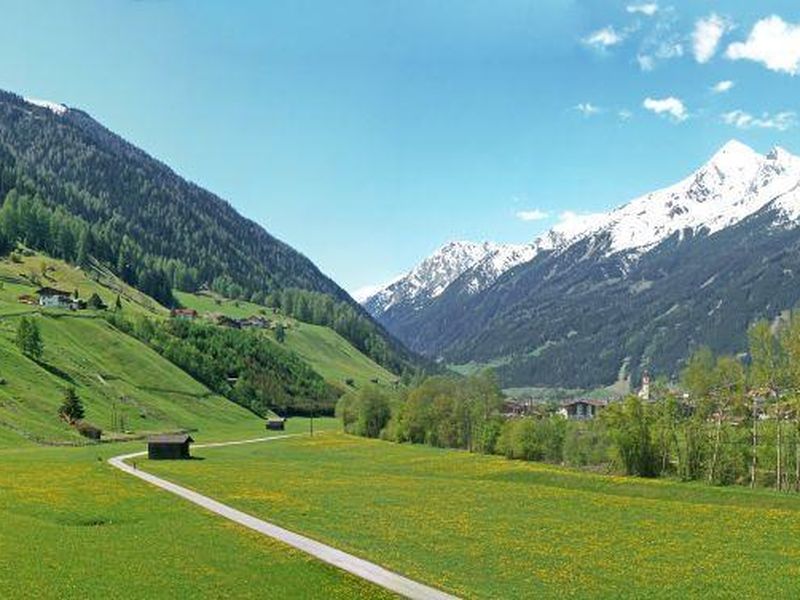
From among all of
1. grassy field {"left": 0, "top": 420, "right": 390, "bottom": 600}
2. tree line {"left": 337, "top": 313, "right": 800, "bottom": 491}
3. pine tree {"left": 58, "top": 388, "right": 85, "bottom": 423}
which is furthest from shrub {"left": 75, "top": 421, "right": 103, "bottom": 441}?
tree line {"left": 337, "top": 313, "right": 800, "bottom": 491}

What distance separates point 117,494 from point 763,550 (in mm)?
51690

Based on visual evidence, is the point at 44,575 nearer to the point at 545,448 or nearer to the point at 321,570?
the point at 321,570

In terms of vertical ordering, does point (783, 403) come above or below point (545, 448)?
above

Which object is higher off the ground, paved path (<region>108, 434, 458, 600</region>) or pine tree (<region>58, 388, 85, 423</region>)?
pine tree (<region>58, 388, 85, 423</region>)

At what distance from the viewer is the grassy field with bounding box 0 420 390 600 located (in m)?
37.2

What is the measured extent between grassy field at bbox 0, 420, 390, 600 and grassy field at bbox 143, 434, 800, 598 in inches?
210

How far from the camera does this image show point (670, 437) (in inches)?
4377

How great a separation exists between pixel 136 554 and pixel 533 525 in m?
31.3

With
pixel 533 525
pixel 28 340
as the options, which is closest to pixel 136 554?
pixel 533 525

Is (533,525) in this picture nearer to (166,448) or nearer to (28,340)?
(166,448)

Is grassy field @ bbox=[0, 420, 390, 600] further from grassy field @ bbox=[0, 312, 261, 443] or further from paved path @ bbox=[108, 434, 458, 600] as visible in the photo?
grassy field @ bbox=[0, 312, 261, 443]

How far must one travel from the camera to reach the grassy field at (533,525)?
43594mm

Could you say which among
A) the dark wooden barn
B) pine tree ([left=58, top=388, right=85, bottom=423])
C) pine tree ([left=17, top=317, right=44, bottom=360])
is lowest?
the dark wooden barn

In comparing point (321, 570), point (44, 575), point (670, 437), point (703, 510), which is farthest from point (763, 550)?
point (670, 437)
